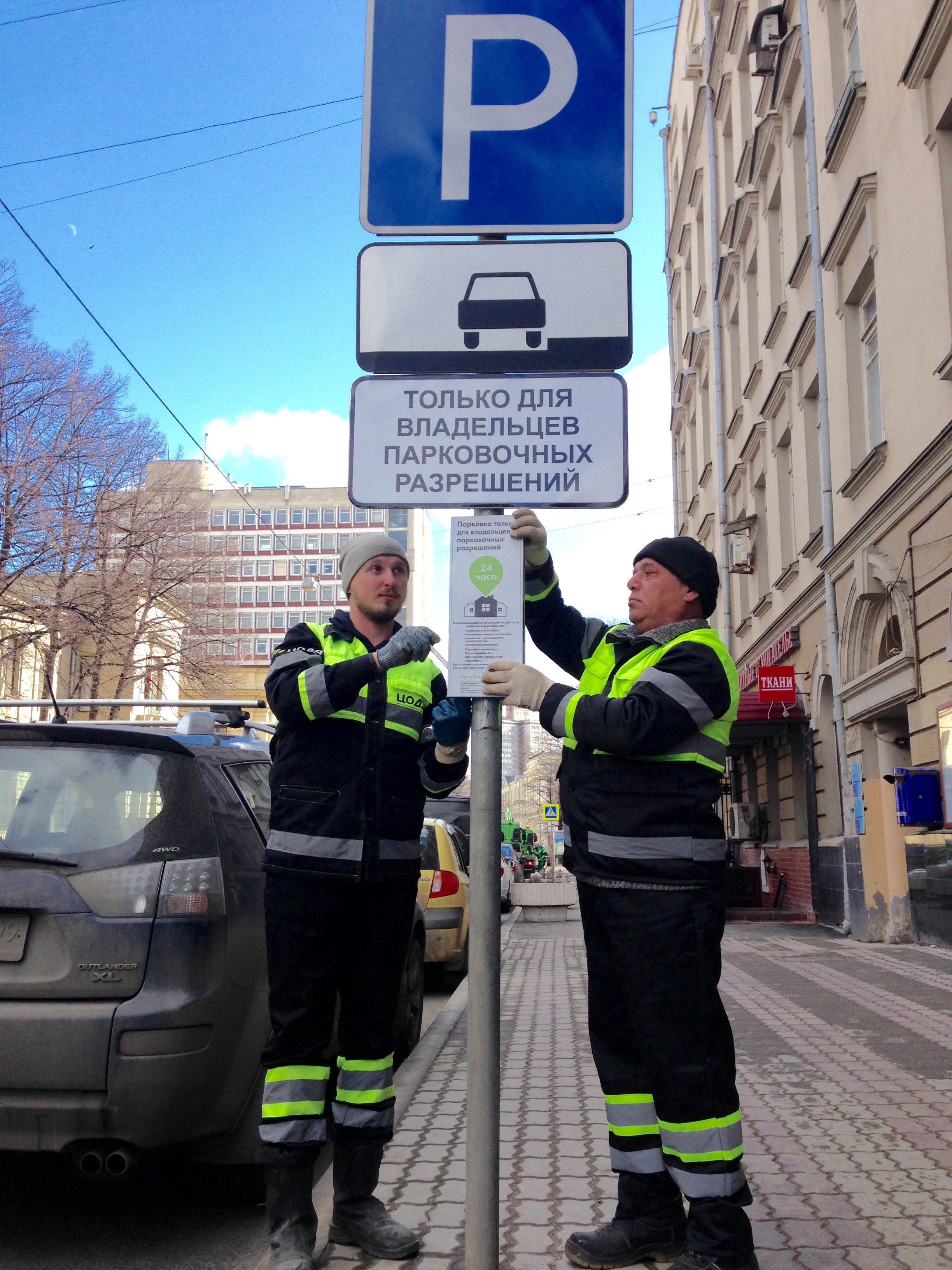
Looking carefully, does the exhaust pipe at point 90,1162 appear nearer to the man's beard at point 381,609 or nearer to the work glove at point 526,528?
the man's beard at point 381,609

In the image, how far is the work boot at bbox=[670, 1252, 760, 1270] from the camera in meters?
2.89

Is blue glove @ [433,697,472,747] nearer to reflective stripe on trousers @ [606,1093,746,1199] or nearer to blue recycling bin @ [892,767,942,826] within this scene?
reflective stripe on trousers @ [606,1093,746,1199]

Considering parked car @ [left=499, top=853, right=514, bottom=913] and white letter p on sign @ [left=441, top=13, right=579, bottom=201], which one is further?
parked car @ [left=499, top=853, right=514, bottom=913]

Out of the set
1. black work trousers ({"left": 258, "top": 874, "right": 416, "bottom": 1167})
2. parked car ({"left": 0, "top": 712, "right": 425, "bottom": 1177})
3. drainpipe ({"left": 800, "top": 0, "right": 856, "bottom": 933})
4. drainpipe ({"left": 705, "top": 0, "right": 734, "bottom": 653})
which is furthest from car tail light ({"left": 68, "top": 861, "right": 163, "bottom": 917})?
drainpipe ({"left": 705, "top": 0, "right": 734, "bottom": 653})

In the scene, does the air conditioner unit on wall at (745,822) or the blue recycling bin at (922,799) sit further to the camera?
the air conditioner unit on wall at (745,822)

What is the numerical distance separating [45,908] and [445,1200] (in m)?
1.56

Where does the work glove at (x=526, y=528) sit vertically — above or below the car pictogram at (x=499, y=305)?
below

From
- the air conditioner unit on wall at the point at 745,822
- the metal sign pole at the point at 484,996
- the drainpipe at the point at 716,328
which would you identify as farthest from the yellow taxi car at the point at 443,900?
the drainpipe at the point at 716,328

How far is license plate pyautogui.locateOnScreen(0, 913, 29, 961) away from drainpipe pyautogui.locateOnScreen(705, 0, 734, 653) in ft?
72.6

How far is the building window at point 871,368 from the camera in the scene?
1457cm

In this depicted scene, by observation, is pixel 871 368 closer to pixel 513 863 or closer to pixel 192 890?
pixel 192 890

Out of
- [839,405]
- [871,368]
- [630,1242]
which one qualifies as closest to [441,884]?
[630,1242]

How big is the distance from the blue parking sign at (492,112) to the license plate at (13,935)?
7.54 ft

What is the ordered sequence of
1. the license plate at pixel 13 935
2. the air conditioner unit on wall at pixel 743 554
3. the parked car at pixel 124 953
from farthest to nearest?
the air conditioner unit on wall at pixel 743 554, the license plate at pixel 13 935, the parked car at pixel 124 953
